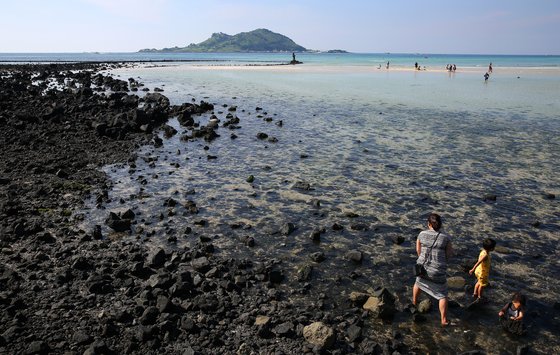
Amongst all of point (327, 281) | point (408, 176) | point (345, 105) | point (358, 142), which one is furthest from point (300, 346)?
point (345, 105)

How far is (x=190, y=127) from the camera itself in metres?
35.2

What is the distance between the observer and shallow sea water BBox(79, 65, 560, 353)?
11812 millimetres

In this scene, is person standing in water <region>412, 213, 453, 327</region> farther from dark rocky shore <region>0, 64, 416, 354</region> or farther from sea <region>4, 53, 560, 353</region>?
dark rocky shore <region>0, 64, 416, 354</region>

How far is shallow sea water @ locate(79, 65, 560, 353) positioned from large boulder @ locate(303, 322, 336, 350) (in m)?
1.40

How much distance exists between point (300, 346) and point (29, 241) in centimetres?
1023

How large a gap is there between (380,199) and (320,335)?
1066cm

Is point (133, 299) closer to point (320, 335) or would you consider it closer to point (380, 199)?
point (320, 335)

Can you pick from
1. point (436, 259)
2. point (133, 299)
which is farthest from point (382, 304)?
point (133, 299)

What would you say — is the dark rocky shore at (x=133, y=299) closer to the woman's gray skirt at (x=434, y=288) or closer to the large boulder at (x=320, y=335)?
the large boulder at (x=320, y=335)

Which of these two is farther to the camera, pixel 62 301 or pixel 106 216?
pixel 106 216

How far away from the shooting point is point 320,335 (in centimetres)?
929

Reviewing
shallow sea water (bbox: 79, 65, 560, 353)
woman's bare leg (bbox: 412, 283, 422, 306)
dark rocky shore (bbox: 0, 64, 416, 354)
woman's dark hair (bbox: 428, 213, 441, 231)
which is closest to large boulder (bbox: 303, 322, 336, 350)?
dark rocky shore (bbox: 0, 64, 416, 354)

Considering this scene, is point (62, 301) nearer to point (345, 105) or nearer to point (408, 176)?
point (408, 176)

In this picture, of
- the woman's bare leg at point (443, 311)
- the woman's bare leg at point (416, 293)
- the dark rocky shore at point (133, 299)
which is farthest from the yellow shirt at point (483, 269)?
the dark rocky shore at point (133, 299)
